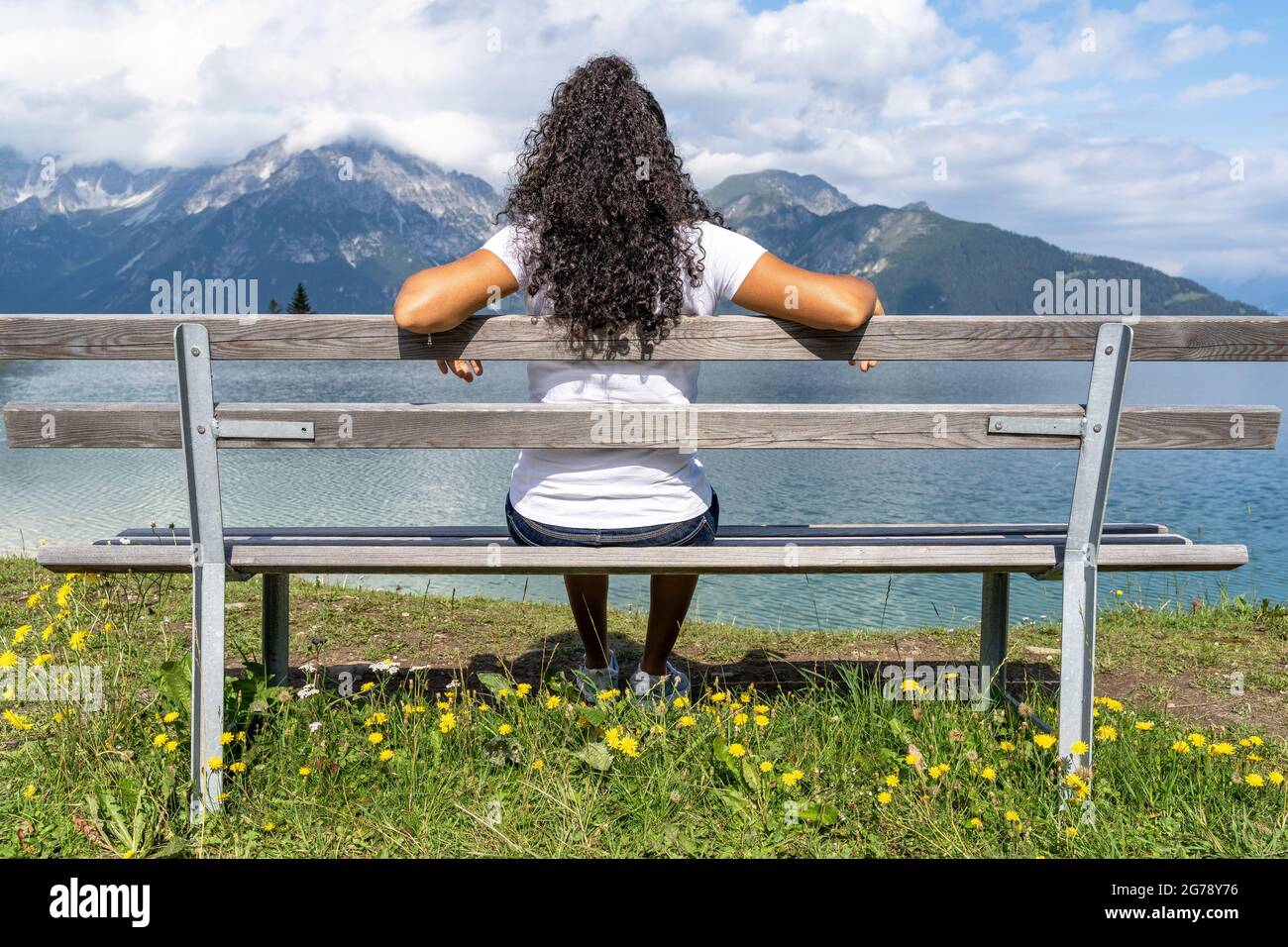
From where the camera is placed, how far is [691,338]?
3242mm

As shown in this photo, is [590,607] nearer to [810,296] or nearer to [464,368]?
[464,368]

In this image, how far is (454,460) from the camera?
18.6 metres

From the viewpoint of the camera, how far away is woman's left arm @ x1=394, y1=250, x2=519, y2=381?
3.07m

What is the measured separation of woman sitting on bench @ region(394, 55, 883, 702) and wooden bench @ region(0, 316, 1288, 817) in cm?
12

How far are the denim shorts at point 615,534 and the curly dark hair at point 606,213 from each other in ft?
2.05

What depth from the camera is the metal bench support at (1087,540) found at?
3229mm

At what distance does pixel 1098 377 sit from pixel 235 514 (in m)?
12.7

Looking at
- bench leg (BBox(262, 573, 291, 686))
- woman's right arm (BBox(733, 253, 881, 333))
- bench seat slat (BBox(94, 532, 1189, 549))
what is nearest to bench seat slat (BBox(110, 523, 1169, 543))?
bench seat slat (BBox(94, 532, 1189, 549))

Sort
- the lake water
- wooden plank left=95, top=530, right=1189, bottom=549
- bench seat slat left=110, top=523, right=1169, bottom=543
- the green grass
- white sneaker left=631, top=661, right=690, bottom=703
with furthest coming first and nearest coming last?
the lake water, white sneaker left=631, top=661, right=690, bottom=703, bench seat slat left=110, top=523, right=1169, bottom=543, wooden plank left=95, top=530, right=1189, bottom=549, the green grass

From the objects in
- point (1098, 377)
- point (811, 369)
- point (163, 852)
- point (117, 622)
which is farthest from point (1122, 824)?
point (811, 369)

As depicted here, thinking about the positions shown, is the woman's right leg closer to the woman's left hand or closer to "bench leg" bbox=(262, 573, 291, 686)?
"bench leg" bbox=(262, 573, 291, 686)

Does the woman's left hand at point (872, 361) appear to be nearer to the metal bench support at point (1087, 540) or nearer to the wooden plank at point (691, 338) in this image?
the wooden plank at point (691, 338)

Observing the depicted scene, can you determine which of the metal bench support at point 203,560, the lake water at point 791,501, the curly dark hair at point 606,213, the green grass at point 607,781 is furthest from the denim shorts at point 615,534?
the lake water at point 791,501

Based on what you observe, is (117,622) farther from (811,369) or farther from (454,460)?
(811,369)
